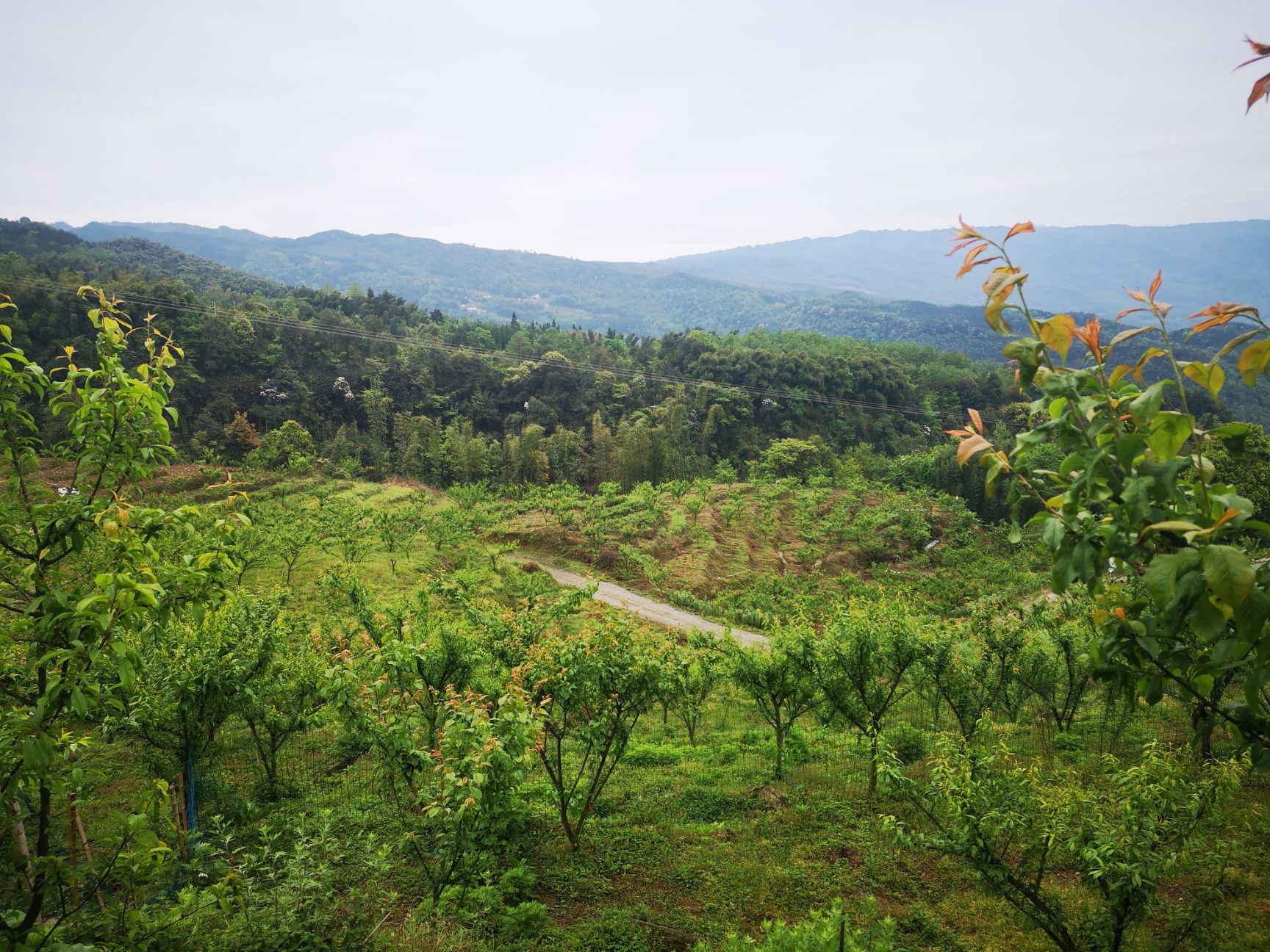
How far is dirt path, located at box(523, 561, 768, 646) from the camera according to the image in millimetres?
26047

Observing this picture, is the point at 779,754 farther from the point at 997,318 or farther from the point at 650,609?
the point at 650,609

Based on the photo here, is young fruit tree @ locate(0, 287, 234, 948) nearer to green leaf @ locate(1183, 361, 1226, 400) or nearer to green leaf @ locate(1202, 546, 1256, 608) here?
green leaf @ locate(1202, 546, 1256, 608)

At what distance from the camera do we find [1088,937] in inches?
243

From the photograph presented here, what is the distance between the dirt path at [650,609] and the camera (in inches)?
1025

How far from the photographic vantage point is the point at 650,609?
28484mm

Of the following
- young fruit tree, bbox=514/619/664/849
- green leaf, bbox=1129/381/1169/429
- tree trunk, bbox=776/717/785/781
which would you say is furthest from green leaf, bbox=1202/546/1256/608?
tree trunk, bbox=776/717/785/781

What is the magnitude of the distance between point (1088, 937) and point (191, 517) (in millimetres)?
8320

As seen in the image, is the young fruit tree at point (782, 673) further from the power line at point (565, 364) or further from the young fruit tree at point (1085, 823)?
the power line at point (565, 364)

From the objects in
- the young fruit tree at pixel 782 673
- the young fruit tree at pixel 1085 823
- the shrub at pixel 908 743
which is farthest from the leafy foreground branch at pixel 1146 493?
the shrub at pixel 908 743

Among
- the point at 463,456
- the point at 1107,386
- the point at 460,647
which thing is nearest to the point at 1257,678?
the point at 1107,386

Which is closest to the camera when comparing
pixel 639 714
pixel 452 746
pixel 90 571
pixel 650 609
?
pixel 90 571

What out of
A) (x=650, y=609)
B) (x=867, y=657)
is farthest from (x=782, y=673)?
(x=650, y=609)

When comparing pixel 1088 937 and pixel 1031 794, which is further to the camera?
pixel 1088 937

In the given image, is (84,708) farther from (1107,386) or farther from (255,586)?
(255,586)
